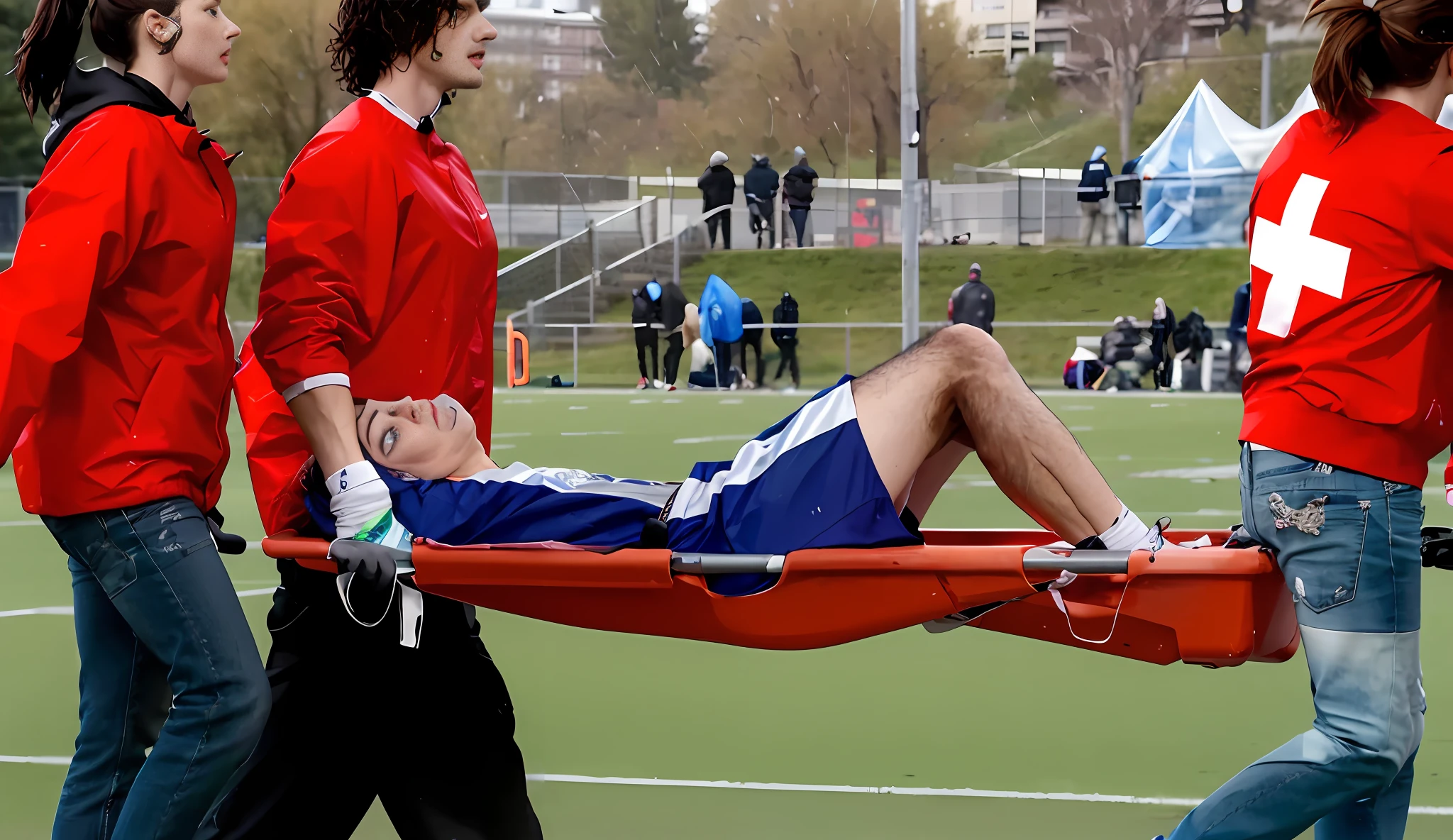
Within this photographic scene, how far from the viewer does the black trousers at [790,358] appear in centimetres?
2598

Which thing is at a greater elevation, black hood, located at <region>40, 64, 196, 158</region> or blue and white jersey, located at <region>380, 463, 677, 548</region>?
black hood, located at <region>40, 64, 196, 158</region>

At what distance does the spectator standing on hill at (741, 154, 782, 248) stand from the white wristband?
28577 millimetres

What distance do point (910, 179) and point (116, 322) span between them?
24.0 meters

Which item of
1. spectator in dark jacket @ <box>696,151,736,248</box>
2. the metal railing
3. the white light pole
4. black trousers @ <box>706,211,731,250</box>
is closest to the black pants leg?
the white light pole

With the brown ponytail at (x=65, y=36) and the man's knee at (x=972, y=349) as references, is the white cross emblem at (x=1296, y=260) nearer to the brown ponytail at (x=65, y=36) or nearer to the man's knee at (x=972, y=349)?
the man's knee at (x=972, y=349)

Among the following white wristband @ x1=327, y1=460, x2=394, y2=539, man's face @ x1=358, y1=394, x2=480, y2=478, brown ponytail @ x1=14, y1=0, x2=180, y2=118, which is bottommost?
white wristband @ x1=327, y1=460, x2=394, y2=539

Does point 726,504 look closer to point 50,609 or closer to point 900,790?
point 900,790

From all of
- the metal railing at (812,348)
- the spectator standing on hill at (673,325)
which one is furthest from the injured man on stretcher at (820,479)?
the metal railing at (812,348)

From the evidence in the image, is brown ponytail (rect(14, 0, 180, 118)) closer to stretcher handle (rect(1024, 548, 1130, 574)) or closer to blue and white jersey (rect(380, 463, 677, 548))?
blue and white jersey (rect(380, 463, 677, 548))

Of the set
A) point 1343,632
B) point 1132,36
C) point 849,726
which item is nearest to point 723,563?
point 1343,632

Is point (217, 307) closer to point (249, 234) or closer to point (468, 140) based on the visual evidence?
point (249, 234)

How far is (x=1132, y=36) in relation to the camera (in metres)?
54.4

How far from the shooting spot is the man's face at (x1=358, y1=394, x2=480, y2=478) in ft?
12.5

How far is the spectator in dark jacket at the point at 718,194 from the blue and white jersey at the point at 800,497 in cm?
2886
